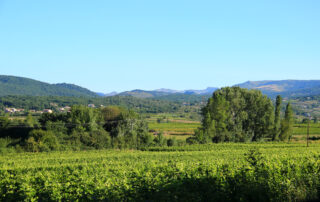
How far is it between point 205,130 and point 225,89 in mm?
14111

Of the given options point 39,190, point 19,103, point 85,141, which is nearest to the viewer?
point 39,190

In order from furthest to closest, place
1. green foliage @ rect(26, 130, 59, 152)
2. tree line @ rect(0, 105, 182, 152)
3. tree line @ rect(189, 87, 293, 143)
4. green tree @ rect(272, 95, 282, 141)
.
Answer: green tree @ rect(272, 95, 282, 141)
tree line @ rect(189, 87, 293, 143)
tree line @ rect(0, 105, 182, 152)
green foliage @ rect(26, 130, 59, 152)

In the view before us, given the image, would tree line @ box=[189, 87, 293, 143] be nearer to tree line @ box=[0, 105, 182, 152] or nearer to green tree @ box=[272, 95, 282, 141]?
green tree @ box=[272, 95, 282, 141]

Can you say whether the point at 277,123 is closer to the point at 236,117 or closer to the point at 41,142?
the point at 236,117

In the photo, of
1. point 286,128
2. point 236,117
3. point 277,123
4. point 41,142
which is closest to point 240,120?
point 236,117

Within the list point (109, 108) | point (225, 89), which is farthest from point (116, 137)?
point (225, 89)

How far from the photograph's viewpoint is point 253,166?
12.8m

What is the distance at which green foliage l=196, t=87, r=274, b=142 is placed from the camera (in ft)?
225

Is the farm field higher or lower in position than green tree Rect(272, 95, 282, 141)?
lower

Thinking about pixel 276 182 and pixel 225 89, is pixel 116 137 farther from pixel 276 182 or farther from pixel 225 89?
pixel 276 182

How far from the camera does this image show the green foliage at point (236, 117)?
225 ft

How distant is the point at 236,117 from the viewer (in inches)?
2840

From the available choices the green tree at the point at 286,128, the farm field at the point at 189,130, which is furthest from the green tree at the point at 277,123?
the farm field at the point at 189,130

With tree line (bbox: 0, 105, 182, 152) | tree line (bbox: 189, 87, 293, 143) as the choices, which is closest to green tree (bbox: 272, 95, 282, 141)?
tree line (bbox: 189, 87, 293, 143)
